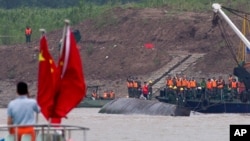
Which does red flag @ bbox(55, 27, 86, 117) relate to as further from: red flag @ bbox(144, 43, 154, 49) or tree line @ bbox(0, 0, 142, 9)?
tree line @ bbox(0, 0, 142, 9)

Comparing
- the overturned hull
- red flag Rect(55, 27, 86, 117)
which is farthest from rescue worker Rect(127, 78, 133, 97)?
red flag Rect(55, 27, 86, 117)

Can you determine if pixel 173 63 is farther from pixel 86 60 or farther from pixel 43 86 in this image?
pixel 43 86

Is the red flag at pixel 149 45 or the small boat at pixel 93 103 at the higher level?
the red flag at pixel 149 45

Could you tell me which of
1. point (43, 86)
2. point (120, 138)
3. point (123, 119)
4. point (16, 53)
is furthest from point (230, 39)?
point (43, 86)

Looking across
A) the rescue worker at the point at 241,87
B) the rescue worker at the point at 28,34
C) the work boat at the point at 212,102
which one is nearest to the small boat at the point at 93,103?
the work boat at the point at 212,102

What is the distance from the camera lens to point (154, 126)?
46.9m

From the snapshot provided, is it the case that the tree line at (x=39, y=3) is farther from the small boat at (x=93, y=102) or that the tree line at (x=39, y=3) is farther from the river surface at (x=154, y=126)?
the river surface at (x=154, y=126)

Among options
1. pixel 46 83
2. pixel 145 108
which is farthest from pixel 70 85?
pixel 145 108

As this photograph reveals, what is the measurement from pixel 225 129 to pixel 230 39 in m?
31.3

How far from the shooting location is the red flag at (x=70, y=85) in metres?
20.1

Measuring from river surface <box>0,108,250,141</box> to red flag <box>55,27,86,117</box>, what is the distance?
15.5 meters

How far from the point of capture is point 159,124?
158ft

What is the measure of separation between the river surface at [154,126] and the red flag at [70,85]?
15535 mm

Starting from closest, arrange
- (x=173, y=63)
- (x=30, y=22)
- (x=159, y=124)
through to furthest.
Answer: (x=159, y=124) → (x=173, y=63) → (x=30, y=22)
